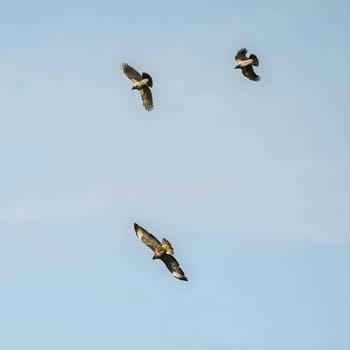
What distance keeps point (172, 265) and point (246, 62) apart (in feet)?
58.1

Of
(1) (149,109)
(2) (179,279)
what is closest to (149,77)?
(1) (149,109)

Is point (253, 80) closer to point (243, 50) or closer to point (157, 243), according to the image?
point (243, 50)

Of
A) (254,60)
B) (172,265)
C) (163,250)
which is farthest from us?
(254,60)

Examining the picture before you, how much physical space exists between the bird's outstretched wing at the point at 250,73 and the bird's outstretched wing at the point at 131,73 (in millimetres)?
8220

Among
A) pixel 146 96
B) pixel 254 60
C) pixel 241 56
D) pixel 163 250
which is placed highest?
pixel 254 60

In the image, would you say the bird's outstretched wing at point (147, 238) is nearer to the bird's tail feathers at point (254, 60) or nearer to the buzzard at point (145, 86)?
the buzzard at point (145, 86)

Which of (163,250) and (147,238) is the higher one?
(147,238)

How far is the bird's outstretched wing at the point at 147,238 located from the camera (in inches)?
3241

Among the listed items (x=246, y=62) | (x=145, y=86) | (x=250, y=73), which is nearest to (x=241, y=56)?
(x=246, y=62)

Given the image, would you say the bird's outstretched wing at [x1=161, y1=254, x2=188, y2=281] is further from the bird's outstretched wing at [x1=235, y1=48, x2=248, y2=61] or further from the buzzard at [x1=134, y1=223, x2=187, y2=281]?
the bird's outstretched wing at [x1=235, y1=48, x2=248, y2=61]

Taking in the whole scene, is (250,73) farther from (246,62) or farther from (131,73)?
(131,73)

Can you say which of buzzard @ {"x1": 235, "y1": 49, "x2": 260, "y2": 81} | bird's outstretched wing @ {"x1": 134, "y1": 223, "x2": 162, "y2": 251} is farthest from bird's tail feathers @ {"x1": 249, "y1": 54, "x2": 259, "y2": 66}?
bird's outstretched wing @ {"x1": 134, "y1": 223, "x2": 162, "y2": 251}

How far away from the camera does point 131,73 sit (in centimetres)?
9038

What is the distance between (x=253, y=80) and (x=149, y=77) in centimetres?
869
